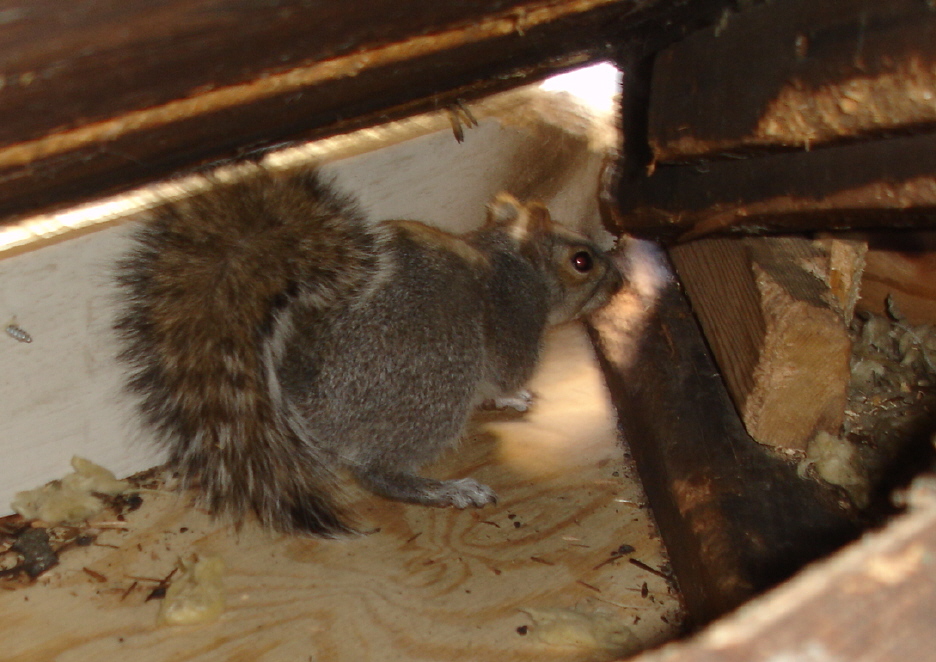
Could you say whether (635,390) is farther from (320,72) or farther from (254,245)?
(320,72)

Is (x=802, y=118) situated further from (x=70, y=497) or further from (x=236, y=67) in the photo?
(x=70, y=497)

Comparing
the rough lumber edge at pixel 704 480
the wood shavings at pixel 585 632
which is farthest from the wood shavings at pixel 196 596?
the rough lumber edge at pixel 704 480

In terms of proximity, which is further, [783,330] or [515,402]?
[515,402]

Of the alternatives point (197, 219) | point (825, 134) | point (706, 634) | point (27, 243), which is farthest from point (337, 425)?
point (706, 634)

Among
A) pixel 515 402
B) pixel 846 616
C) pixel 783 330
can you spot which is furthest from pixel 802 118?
pixel 515 402

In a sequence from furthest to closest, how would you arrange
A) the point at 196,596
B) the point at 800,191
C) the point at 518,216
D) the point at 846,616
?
the point at 518,216
the point at 196,596
the point at 800,191
the point at 846,616

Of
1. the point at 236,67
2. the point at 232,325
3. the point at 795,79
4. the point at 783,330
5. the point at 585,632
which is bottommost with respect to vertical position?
the point at 585,632

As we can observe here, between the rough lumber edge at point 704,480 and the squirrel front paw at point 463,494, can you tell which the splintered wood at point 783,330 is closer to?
the rough lumber edge at point 704,480
